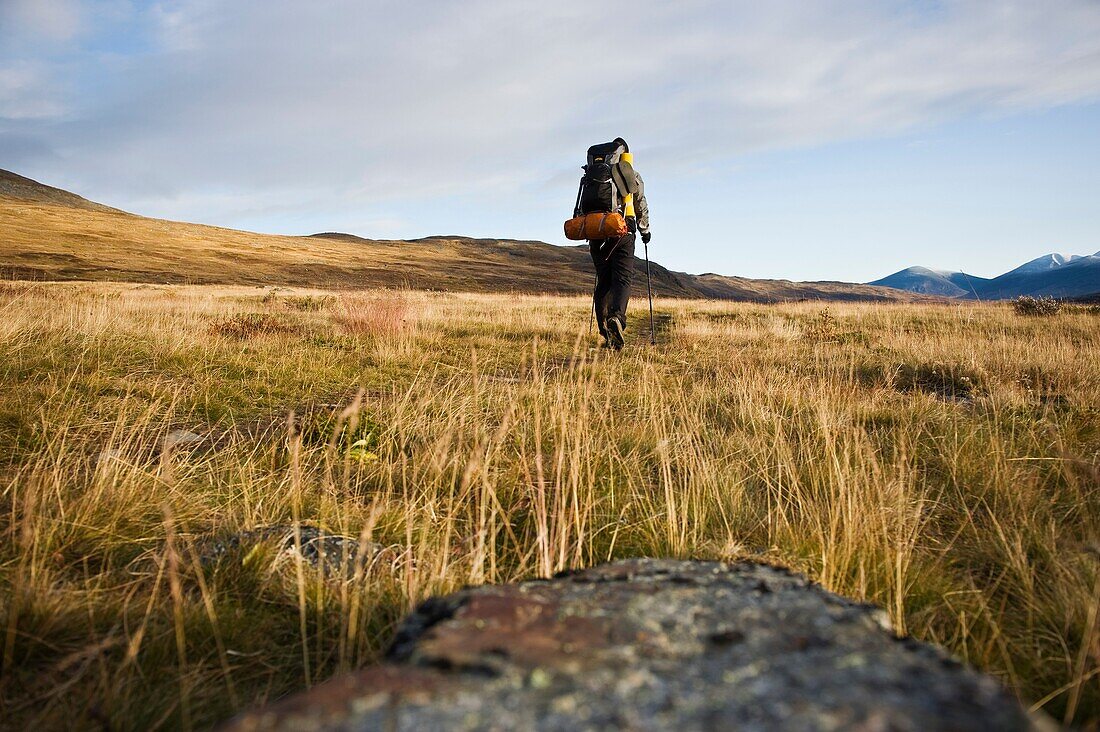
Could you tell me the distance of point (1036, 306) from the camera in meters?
13.2

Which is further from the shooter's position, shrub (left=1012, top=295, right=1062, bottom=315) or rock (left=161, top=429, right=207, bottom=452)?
shrub (left=1012, top=295, right=1062, bottom=315)

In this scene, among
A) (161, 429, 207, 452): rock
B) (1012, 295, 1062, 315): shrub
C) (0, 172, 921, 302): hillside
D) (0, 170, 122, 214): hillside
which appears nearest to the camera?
(161, 429, 207, 452): rock

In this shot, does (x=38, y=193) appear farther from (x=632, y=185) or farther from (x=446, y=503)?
(x=446, y=503)

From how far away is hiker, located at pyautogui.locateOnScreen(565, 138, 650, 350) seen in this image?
317 inches

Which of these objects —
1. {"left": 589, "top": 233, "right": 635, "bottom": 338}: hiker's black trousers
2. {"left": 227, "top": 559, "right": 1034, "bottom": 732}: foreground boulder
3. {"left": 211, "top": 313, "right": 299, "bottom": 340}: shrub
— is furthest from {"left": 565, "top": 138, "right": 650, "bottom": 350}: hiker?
{"left": 227, "top": 559, "right": 1034, "bottom": 732}: foreground boulder

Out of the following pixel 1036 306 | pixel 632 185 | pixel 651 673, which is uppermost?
pixel 632 185

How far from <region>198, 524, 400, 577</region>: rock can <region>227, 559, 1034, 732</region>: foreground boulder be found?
1.02 meters

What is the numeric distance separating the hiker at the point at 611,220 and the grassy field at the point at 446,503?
7.31 feet

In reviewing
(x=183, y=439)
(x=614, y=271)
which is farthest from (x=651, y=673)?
(x=614, y=271)

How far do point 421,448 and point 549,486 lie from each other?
1.01 m

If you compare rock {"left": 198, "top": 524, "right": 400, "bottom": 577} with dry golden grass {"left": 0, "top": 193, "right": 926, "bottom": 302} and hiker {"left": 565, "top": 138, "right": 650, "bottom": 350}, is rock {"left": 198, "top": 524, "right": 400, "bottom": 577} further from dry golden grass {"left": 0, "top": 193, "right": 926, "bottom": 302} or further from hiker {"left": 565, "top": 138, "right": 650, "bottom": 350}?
dry golden grass {"left": 0, "top": 193, "right": 926, "bottom": 302}

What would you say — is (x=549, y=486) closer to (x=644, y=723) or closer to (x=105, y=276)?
(x=644, y=723)

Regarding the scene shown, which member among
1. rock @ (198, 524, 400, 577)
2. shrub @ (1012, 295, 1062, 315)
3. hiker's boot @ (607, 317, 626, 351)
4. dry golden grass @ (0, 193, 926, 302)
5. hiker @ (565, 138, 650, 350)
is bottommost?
rock @ (198, 524, 400, 577)

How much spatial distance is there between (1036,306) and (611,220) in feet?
36.6
